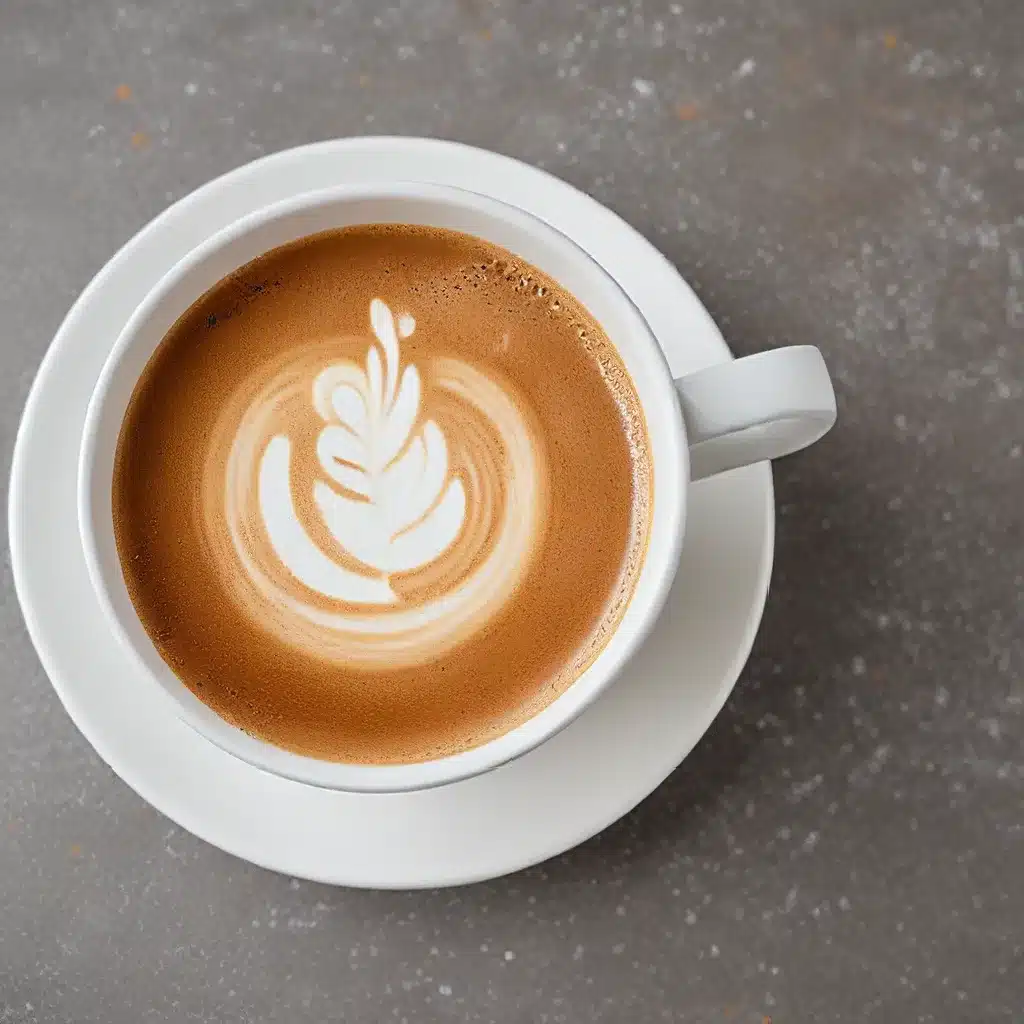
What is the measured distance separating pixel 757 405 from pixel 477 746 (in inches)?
13.5

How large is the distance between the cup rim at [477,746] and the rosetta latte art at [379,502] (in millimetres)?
98

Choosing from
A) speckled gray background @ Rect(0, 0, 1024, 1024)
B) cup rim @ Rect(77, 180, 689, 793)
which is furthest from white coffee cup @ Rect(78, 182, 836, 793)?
speckled gray background @ Rect(0, 0, 1024, 1024)

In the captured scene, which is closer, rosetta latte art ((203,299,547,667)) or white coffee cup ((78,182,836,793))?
A: white coffee cup ((78,182,836,793))

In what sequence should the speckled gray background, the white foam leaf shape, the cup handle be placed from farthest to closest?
the speckled gray background, the white foam leaf shape, the cup handle

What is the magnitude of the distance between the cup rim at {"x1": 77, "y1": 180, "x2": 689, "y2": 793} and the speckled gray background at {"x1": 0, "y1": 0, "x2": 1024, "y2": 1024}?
15.1 inches

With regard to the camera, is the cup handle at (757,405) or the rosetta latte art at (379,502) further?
the rosetta latte art at (379,502)

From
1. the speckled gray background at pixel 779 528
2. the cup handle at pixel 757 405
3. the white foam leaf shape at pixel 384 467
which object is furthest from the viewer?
the speckled gray background at pixel 779 528

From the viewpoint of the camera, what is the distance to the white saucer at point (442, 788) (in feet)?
3.30

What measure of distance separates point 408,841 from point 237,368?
443 mm

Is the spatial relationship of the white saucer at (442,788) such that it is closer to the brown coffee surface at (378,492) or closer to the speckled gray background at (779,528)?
the brown coffee surface at (378,492)

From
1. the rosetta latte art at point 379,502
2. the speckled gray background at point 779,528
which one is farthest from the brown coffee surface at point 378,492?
the speckled gray background at point 779,528

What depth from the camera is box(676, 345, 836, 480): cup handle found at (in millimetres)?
795

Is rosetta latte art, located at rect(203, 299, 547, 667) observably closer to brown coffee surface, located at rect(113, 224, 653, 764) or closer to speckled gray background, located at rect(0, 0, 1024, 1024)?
brown coffee surface, located at rect(113, 224, 653, 764)

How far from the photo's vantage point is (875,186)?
124 centimetres
